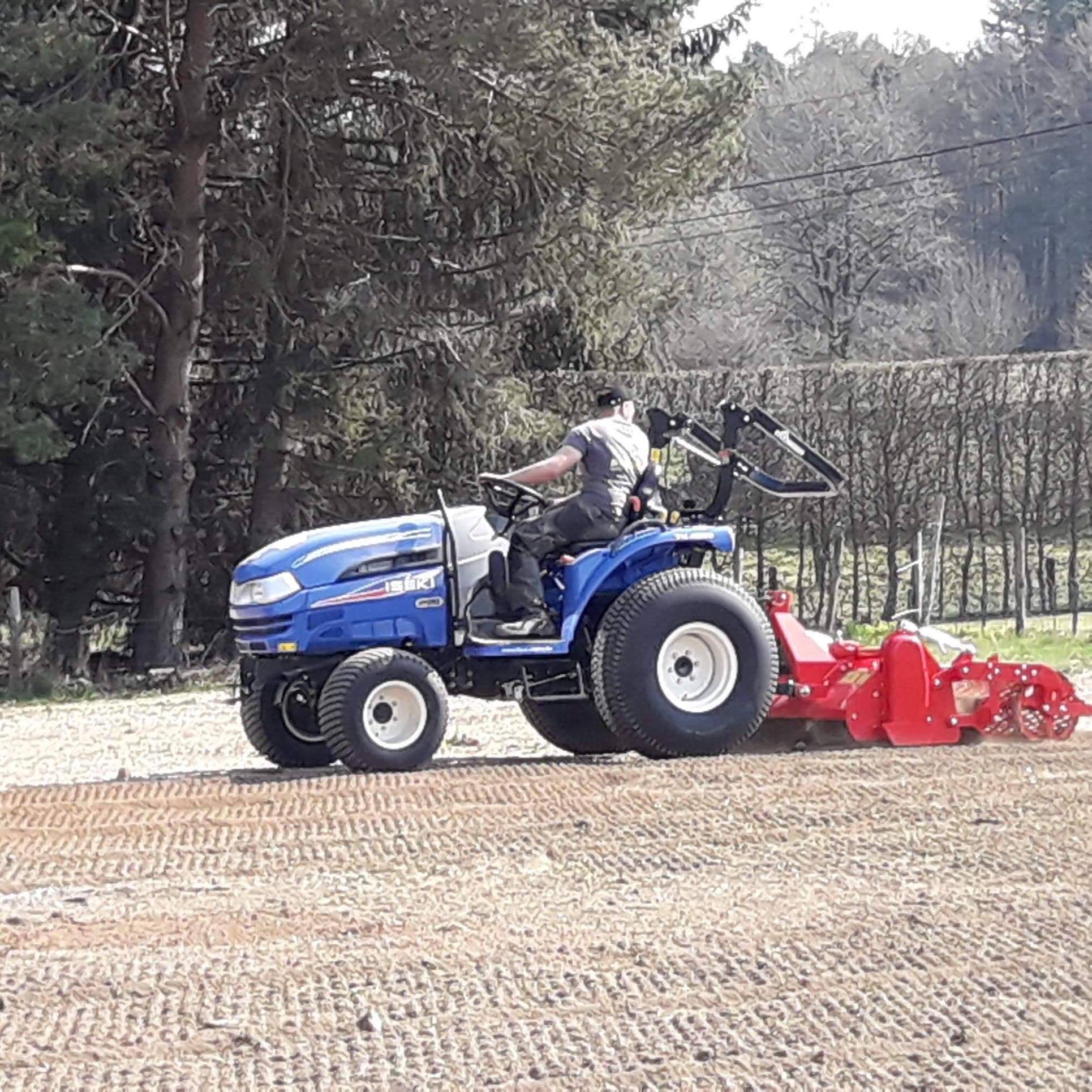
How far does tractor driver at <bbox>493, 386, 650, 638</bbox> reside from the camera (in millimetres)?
10352

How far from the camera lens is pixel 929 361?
867 inches

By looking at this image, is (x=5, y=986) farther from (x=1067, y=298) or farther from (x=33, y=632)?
(x=1067, y=298)

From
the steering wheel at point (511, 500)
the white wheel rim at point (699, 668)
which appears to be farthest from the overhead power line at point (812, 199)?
the white wheel rim at point (699, 668)

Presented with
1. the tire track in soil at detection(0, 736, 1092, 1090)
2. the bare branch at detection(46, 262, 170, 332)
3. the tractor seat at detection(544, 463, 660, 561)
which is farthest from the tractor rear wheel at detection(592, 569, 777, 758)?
the bare branch at detection(46, 262, 170, 332)

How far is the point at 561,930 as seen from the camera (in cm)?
650

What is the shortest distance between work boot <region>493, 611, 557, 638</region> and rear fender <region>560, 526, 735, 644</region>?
124 mm

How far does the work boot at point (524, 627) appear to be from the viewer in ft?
34.0

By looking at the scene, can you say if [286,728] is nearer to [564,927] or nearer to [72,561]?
[564,927]

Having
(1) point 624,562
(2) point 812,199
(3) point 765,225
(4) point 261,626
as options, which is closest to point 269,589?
(4) point 261,626

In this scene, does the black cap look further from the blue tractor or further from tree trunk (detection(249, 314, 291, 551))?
tree trunk (detection(249, 314, 291, 551))

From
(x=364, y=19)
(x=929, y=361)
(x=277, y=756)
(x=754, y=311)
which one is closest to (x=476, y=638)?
(x=277, y=756)

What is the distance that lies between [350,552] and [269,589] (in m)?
0.46

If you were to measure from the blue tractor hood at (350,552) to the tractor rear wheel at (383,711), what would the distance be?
0.45 m

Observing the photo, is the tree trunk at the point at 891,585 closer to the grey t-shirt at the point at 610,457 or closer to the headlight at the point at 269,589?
the grey t-shirt at the point at 610,457
